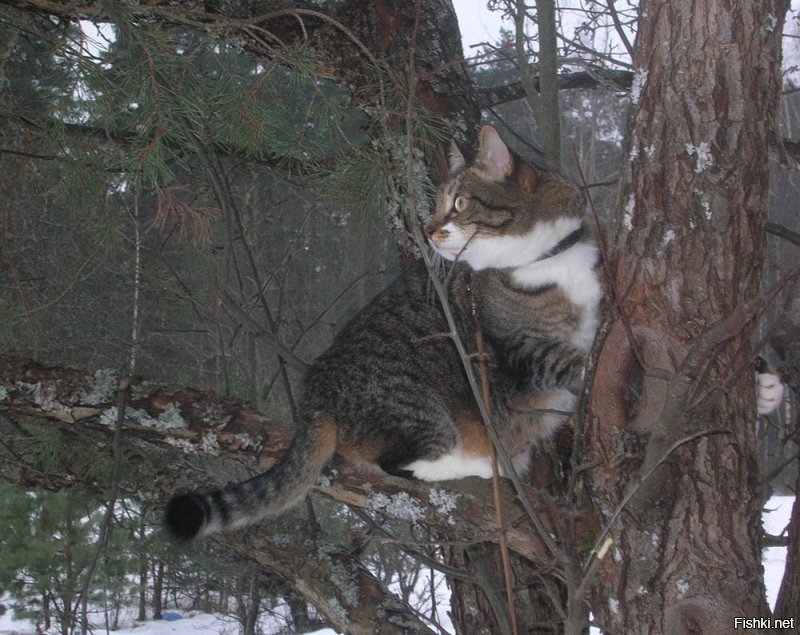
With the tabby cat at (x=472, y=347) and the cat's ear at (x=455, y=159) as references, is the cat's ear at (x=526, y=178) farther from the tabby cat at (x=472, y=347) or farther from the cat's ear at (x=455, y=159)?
the cat's ear at (x=455, y=159)

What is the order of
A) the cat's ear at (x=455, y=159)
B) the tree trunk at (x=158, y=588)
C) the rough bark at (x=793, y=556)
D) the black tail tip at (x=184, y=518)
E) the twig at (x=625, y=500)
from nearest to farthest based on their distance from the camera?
1. the twig at (x=625, y=500)
2. the rough bark at (x=793, y=556)
3. the black tail tip at (x=184, y=518)
4. the cat's ear at (x=455, y=159)
5. the tree trunk at (x=158, y=588)

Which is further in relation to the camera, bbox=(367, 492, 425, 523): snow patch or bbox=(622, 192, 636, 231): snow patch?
bbox=(367, 492, 425, 523): snow patch

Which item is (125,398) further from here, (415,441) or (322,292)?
(322,292)

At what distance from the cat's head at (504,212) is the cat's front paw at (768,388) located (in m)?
0.77

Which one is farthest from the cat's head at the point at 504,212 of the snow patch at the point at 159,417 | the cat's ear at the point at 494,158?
the snow patch at the point at 159,417

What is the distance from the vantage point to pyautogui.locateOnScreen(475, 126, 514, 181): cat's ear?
8.25 feet

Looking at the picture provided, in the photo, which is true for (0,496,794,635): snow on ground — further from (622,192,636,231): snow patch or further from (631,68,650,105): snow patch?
(631,68,650,105): snow patch

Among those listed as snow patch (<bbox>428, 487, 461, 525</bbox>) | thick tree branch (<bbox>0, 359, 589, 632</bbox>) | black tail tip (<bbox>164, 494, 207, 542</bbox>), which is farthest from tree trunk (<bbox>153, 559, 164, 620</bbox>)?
snow patch (<bbox>428, 487, 461, 525</bbox>)

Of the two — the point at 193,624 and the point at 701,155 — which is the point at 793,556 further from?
the point at 193,624

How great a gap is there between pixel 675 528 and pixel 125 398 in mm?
1693

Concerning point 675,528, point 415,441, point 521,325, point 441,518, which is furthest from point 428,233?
point 675,528

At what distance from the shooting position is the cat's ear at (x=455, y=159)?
2.59 meters

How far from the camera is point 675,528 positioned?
153 centimetres

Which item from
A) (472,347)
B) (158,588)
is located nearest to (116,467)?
(472,347)
